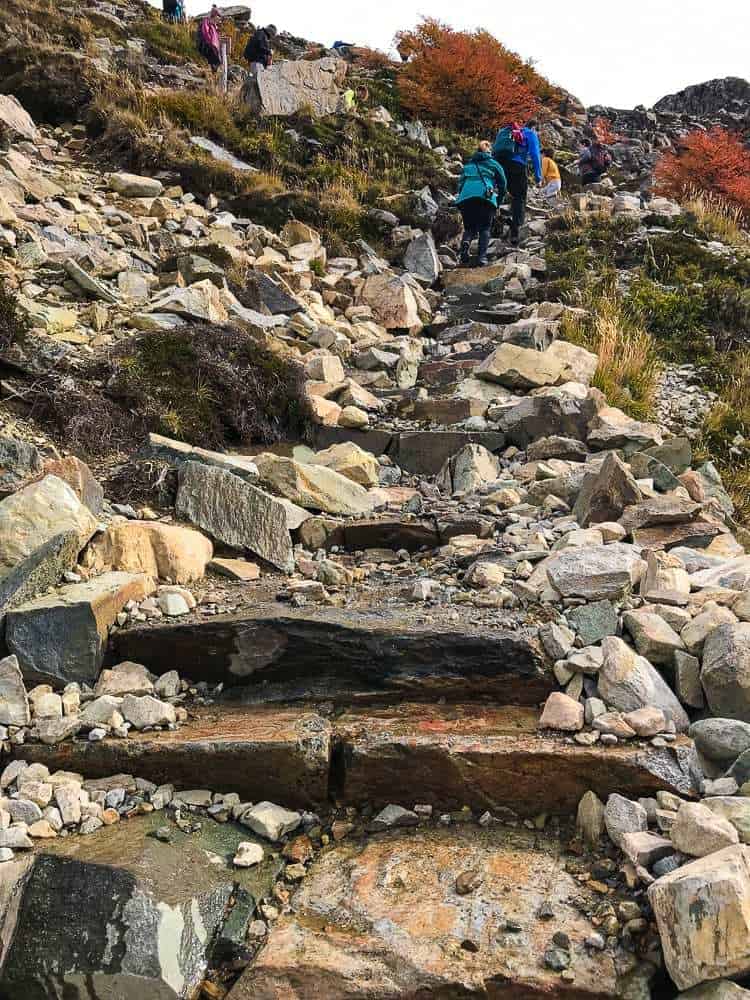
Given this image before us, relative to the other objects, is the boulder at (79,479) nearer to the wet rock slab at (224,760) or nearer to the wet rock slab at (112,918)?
the wet rock slab at (224,760)

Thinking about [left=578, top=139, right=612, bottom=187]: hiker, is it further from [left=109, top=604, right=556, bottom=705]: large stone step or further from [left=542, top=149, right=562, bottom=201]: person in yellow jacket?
[left=109, top=604, right=556, bottom=705]: large stone step

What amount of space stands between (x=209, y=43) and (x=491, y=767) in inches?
819

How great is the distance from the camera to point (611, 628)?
3605 mm

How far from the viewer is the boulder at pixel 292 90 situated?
698 inches

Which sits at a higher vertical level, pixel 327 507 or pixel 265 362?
pixel 265 362

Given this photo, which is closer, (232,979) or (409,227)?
(232,979)

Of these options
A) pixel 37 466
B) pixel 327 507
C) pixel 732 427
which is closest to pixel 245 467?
pixel 327 507

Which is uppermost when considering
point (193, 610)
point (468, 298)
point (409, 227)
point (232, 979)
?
point (409, 227)

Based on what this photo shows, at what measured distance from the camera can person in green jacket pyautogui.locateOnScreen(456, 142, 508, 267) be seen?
12.4 meters

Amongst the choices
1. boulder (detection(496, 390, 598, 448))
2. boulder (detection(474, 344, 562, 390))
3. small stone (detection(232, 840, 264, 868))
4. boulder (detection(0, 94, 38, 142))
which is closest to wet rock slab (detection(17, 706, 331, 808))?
small stone (detection(232, 840, 264, 868))

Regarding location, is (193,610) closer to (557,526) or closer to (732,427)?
(557,526)

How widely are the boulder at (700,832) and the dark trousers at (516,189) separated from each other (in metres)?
13.9

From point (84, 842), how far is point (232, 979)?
78 cm

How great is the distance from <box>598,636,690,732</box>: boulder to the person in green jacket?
10.8 meters
